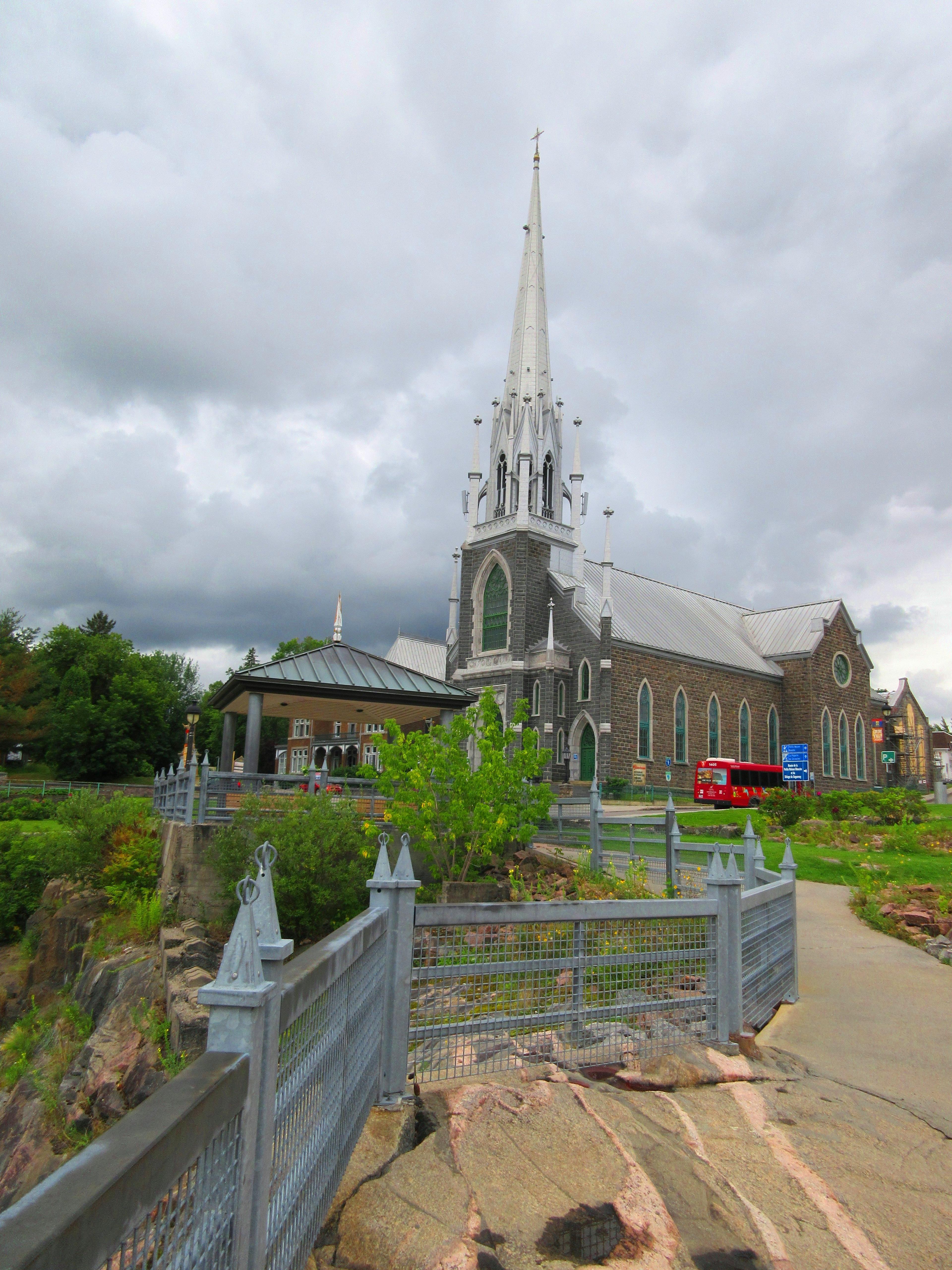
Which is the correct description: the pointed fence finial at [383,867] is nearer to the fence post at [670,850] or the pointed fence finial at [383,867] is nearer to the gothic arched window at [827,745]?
the fence post at [670,850]

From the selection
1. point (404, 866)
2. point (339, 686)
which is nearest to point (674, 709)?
point (339, 686)

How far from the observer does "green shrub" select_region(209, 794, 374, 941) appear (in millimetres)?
15078

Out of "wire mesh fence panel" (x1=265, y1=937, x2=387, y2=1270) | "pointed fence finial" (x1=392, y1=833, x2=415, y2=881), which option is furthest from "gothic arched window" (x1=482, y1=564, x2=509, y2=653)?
"wire mesh fence panel" (x1=265, y1=937, x2=387, y2=1270)

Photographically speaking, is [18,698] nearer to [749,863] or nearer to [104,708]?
[104,708]

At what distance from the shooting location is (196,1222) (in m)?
2.25

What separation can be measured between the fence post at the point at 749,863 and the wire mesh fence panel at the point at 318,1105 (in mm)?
6034

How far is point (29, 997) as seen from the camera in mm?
20828

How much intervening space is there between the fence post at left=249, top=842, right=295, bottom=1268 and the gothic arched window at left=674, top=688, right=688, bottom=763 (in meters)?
42.7

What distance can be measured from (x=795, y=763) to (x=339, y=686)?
81.5 feet

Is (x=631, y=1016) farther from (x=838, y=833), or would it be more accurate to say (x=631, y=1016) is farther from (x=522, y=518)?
(x=522, y=518)

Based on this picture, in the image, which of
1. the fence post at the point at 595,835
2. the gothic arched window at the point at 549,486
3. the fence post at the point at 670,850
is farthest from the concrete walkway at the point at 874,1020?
the gothic arched window at the point at 549,486

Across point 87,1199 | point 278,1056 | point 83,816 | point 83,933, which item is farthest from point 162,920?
point 87,1199

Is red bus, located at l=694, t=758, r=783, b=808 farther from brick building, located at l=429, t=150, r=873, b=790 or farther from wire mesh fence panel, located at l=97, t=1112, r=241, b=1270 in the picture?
wire mesh fence panel, located at l=97, t=1112, r=241, b=1270

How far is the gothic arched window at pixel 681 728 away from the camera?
44188 millimetres
